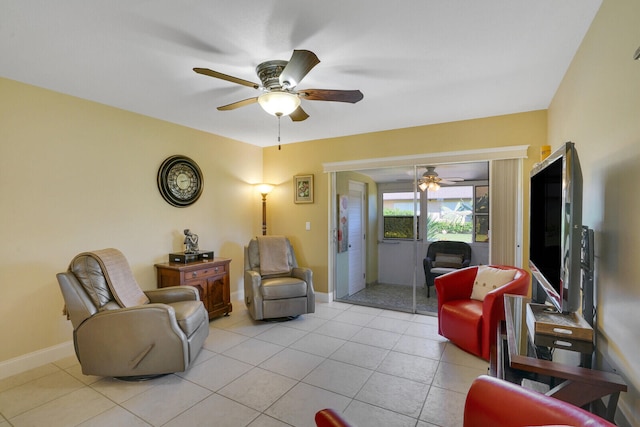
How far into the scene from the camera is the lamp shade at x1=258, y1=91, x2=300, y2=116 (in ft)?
7.08

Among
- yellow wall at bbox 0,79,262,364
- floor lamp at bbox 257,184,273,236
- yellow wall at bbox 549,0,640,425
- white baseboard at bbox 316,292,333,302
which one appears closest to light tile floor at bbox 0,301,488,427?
yellow wall at bbox 0,79,262,364

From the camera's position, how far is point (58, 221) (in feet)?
9.36

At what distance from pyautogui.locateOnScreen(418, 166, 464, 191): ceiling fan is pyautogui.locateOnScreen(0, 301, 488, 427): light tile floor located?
1.98 metres

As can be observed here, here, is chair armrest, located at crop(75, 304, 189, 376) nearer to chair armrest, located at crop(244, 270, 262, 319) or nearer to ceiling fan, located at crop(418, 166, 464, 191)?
chair armrest, located at crop(244, 270, 262, 319)

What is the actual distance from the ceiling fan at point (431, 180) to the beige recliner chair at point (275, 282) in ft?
6.56

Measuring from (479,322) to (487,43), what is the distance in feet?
7.41

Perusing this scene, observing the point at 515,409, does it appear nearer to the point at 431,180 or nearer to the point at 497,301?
the point at 497,301

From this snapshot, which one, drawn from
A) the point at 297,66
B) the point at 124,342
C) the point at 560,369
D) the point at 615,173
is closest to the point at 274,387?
the point at 124,342

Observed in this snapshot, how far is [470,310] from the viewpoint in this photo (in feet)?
9.49

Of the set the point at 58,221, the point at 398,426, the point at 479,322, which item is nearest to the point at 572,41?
the point at 479,322

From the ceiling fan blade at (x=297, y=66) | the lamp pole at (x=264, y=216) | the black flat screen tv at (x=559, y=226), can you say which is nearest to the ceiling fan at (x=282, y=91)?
the ceiling fan blade at (x=297, y=66)

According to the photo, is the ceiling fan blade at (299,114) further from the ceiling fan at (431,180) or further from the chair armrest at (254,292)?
the ceiling fan at (431,180)

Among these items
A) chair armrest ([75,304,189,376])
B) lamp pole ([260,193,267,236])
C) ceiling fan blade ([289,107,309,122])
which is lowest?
chair armrest ([75,304,189,376])

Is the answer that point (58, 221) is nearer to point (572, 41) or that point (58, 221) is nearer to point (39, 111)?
point (39, 111)
